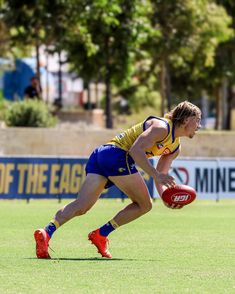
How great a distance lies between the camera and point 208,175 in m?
26.4

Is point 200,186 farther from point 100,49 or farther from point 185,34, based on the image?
point 185,34

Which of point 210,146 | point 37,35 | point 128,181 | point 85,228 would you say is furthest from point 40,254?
Result: point 37,35

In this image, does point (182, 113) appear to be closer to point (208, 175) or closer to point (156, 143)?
point (156, 143)

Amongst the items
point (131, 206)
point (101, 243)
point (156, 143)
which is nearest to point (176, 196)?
point (156, 143)

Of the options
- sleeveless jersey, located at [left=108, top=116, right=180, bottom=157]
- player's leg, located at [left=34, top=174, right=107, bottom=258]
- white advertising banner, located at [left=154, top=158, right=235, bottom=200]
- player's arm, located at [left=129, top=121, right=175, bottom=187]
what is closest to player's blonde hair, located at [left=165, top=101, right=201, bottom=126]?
sleeveless jersey, located at [left=108, top=116, right=180, bottom=157]

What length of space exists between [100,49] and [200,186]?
13003 mm

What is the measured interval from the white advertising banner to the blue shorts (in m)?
14.4

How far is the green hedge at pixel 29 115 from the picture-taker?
108 feet

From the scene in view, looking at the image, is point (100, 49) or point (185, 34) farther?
point (185, 34)

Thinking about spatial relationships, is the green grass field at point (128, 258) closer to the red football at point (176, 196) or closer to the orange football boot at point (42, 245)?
the orange football boot at point (42, 245)

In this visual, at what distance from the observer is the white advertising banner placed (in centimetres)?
2617

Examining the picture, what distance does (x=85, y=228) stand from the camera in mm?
16969

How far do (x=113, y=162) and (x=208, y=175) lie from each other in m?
15.0

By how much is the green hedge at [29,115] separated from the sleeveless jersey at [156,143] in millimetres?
21147
